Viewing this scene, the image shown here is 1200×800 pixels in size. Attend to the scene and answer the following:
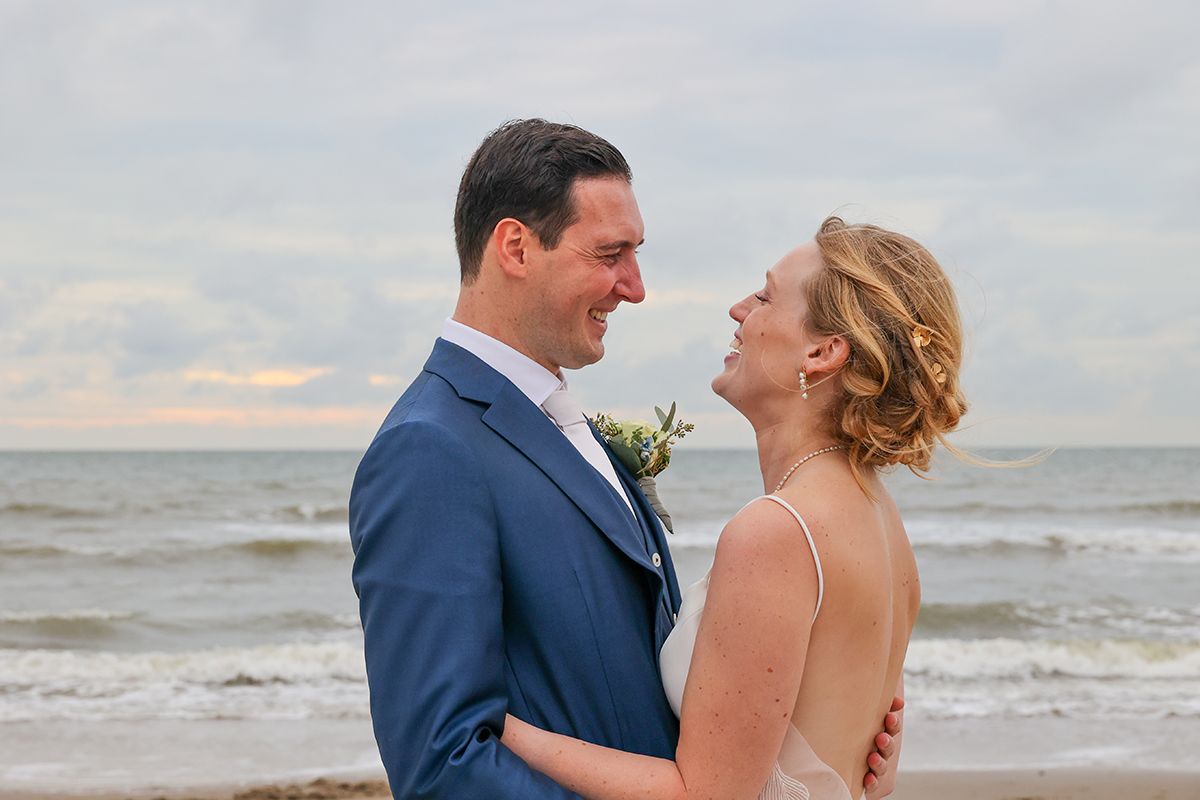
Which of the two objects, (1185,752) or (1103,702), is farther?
(1103,702)

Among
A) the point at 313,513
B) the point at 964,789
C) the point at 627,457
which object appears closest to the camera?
the point at 627,457

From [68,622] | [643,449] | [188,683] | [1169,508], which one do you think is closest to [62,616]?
[68,622]

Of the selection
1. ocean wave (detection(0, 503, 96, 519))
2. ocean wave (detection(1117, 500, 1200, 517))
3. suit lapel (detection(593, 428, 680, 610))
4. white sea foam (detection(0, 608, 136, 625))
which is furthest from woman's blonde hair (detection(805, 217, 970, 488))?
ocean wave (detection(1117, 500, 1200, 517))

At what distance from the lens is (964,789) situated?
26.0ft

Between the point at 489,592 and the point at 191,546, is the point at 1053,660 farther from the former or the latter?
the point at 191,546

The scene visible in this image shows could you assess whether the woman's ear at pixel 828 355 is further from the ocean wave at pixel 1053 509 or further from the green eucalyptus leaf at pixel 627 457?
the ocean wave at pixel 1053 509

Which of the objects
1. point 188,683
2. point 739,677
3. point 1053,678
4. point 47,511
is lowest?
point 47,511

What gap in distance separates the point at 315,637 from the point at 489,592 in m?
12.0

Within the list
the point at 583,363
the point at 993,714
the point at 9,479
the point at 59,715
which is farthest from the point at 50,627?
the point at 9,479

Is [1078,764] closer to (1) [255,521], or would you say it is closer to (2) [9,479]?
(1) [255,521]

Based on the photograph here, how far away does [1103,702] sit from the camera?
35.0ft

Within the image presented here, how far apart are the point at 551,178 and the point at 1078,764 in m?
7.52

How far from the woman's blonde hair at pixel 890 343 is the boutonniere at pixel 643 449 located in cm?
64

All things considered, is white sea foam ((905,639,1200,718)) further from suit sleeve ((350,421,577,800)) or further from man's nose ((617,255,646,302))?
suit sleeve ((350,421,577,800))
